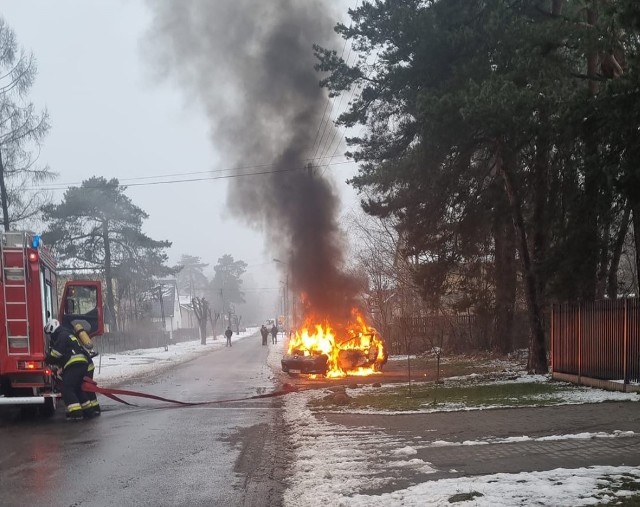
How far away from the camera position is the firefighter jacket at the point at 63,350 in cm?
1130

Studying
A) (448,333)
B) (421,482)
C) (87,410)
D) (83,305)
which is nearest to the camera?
(421,482)

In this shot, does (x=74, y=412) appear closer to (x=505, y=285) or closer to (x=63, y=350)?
(x=63, y=350)

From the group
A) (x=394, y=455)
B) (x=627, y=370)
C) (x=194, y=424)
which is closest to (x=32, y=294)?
(x=194, y=424)

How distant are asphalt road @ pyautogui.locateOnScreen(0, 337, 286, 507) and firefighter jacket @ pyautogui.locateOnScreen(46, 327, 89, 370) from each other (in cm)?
98

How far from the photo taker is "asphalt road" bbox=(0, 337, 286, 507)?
634 centimetres

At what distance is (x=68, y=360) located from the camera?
1136 cm

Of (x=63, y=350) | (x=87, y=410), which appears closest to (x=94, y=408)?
(x=87, y=410)

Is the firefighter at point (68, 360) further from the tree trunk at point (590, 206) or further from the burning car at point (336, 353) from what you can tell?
the burning car at point (336, 353)

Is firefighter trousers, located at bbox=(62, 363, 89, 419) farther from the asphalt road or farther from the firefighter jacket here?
the asphalt road

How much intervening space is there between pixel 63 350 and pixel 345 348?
1048 cm

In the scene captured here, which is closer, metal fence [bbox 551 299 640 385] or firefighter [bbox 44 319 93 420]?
firefighter [bbox 44 319 93 420]

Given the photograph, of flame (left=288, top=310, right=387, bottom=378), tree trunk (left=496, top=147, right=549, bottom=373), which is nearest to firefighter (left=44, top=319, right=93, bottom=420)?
flame (left=288, top=310, right=387, bottom=378)

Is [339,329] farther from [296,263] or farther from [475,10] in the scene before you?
[475,10]

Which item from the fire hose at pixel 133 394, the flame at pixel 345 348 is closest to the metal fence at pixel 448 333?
the flame at pixel 345 348
